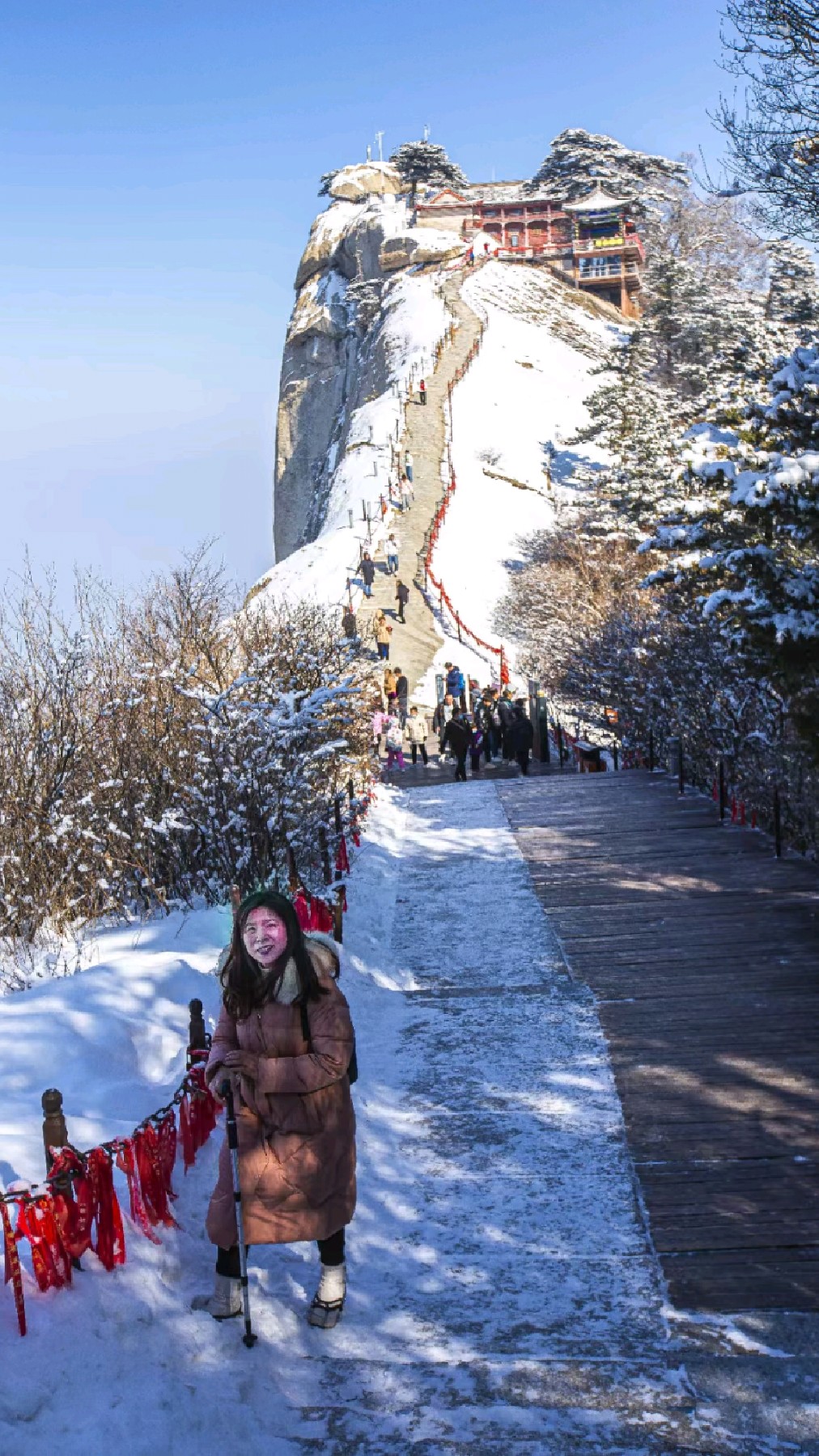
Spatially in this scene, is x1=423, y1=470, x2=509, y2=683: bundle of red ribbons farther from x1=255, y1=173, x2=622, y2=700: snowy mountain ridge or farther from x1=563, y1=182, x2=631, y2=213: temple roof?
x1=563, y1=182, x2=631, y2=213: temple roof

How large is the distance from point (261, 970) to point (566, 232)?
98.5 m

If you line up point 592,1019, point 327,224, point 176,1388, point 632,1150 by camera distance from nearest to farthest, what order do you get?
point 176,1388, point 632,1150, point 592,1019, point 327,224

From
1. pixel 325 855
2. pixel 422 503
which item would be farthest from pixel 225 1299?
pixel 422 503

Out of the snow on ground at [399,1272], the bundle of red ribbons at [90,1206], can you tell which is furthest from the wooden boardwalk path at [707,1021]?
the bundle of red ribbons at [90,1206]

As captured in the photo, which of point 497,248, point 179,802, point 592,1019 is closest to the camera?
point 592,1019

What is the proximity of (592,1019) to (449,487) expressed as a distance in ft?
142

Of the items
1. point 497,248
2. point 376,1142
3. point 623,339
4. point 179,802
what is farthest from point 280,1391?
point 497,248

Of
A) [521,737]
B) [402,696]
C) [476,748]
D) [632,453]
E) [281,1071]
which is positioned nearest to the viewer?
[281,1071]

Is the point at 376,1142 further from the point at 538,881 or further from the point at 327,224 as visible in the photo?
the point at 327,224

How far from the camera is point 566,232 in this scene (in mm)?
95812

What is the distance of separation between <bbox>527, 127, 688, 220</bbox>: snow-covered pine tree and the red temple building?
1.17 metres

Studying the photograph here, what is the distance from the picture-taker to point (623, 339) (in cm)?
8312

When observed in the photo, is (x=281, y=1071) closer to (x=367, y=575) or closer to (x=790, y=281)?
(x=367, y=575)

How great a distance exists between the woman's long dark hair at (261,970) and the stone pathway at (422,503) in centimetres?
2654
